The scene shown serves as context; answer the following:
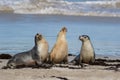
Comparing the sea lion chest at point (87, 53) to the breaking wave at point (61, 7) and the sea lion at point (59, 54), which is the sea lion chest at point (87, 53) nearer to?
the sea lion at point (59, 54)

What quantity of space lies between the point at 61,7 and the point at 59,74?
26.0 meters

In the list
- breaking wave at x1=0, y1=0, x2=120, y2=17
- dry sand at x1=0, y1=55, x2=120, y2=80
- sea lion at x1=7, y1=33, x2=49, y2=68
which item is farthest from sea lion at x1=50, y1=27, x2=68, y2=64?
breaking wave at x1=0, y1=0, x2=120, y2=17

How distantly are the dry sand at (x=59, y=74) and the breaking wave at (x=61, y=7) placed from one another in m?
21.3

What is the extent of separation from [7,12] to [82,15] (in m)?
4.91

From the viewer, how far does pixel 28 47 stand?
14.3 m

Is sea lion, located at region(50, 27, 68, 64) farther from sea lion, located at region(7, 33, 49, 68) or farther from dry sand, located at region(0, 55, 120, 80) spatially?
dry sand, located at region(0, 55, 120, 80)

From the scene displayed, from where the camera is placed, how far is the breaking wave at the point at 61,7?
31.9 m

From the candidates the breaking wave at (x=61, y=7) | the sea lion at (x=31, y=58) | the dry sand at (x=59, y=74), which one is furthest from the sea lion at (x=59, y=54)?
the breaking wave at (x=61, y=7)

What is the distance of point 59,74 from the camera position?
27.9 feet

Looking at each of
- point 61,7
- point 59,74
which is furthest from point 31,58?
point 61,7

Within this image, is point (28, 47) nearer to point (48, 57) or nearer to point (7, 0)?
point (48, 57)

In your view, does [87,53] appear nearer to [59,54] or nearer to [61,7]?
[59,54]

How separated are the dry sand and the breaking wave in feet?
70.0

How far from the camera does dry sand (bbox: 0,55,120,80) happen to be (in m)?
8.09
